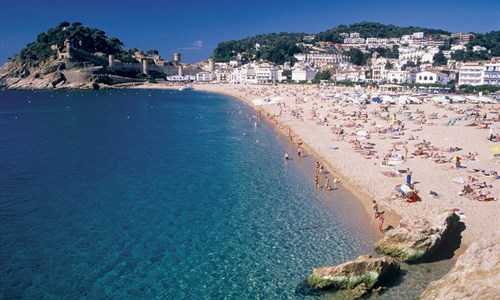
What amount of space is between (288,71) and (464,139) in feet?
280

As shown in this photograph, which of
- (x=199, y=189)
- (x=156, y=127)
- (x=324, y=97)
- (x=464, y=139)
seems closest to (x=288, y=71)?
(x=324, y=97)

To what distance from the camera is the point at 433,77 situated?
71.1m

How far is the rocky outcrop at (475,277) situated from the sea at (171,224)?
68.8 inches

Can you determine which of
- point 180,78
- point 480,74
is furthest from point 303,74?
point 480,74

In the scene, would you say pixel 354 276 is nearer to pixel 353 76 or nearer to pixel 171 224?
pixel 171 224

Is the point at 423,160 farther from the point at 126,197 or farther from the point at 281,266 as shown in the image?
the point at 126,197

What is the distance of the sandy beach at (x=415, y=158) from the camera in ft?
A: 47.8

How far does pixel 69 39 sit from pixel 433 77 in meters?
95.4

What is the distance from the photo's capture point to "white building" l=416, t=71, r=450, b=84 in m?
70.7

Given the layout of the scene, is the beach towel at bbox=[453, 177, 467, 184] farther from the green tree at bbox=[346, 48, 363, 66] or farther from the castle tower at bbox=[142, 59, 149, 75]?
the castle tower at bbox=[142, 59, 149, 75]

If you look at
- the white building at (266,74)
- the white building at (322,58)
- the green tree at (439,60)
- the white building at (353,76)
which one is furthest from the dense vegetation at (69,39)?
the green tree at (439,60)

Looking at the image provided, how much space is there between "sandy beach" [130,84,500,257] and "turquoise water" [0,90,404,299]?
5.52ft

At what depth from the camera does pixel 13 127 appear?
39.2 metres

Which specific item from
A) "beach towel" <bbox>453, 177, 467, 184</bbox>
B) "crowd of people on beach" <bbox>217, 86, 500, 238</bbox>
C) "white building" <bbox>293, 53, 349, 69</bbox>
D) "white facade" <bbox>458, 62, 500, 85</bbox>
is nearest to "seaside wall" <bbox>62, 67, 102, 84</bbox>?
"white building" <bbox>293, 53, 349, 69</bbox>
